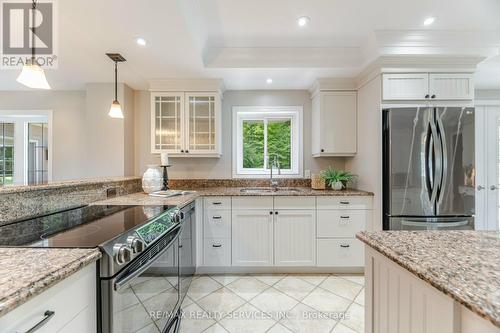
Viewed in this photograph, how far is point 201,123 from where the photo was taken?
9.66 ft

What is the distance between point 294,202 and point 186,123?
166 cm

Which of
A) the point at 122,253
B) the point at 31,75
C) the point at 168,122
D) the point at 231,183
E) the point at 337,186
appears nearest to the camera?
the point at 122,253

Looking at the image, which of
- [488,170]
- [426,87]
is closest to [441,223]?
[426,87]

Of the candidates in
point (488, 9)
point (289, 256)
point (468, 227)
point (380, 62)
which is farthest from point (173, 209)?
point (488, 9)

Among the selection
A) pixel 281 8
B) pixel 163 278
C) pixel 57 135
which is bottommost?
pixel 163 278

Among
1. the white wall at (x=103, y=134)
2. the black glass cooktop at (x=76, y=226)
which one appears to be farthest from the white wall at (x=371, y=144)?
the white wall at (x=103, y=134)

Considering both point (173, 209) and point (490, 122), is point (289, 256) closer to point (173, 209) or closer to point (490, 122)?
point (173, 209)

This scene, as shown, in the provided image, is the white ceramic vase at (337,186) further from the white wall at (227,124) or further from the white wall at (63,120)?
the white wall at (63,120)

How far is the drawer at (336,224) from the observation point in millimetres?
2506

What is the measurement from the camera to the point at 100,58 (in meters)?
2.33

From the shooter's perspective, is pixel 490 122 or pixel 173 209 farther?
pixel 490 122

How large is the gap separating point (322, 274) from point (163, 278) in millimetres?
1843

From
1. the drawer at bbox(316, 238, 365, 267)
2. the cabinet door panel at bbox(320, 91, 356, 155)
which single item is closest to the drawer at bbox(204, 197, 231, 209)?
the drawer at bbox(316, 238, 365, 267)

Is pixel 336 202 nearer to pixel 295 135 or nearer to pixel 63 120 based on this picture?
pixel 295 135
